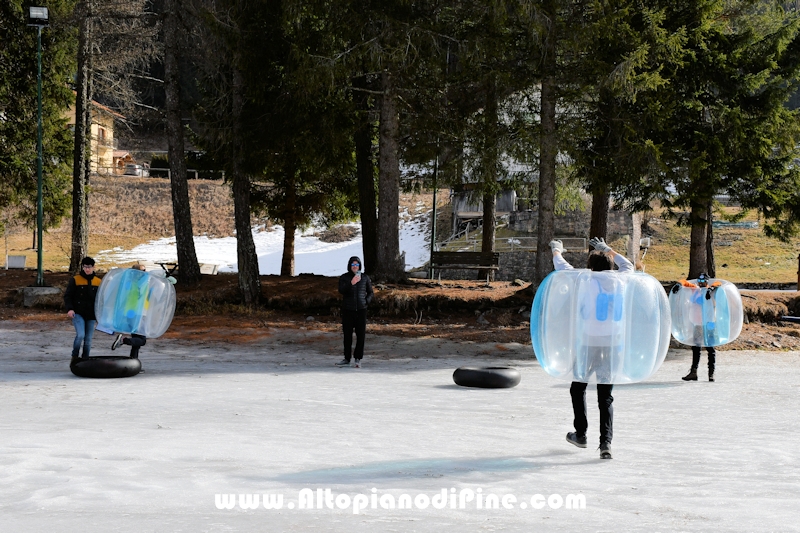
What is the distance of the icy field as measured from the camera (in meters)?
6.03

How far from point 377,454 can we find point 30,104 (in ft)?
89.9

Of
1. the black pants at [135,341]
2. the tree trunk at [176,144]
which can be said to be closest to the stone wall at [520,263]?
the tree trunk at [176,144]

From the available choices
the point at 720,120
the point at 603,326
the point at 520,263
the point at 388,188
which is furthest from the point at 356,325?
the point at 520,263

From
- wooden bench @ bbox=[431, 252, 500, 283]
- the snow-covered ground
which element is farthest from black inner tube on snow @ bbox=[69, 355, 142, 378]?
the snow-covered ground

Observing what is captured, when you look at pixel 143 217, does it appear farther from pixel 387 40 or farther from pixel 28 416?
pixel 28 416

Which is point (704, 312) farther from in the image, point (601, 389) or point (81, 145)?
point (81, 145)

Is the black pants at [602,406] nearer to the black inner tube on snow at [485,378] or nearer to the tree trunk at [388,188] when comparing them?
the black inner tube on snow at [485,378]

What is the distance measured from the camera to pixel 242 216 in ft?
79.5

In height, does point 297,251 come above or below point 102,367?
above

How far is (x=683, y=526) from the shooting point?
233 inches

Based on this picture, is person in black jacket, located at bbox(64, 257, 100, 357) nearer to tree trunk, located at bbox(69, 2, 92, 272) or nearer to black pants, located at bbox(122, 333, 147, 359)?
black pants, located at bbox(122, 333, 147, 359)

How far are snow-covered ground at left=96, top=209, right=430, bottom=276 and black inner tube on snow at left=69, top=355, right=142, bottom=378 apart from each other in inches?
1165

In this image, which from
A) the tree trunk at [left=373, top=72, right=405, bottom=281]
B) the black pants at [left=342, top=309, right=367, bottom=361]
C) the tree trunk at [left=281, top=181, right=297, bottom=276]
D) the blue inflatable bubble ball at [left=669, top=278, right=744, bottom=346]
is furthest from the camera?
the tree trunk at [left=281, top=181, right=297, bottom=276]

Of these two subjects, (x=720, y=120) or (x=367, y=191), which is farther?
(x=367, y=191)
